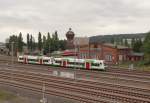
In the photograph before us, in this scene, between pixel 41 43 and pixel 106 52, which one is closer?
pixel 106 52

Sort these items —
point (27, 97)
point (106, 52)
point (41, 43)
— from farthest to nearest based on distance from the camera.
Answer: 1. point (41, 43)
2. point (106, 52)
3. point (27, 97)

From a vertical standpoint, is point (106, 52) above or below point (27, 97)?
above

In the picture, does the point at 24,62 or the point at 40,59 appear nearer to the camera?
the point at 40,59

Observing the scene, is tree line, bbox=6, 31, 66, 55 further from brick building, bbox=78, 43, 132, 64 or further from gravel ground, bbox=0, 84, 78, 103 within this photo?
gravel ground, bbox=0, 84, 78, 103

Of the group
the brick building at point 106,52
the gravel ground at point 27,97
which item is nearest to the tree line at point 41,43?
A: the brick building at point 106,52

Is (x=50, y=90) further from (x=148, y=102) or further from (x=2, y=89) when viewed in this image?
(x=148, y=102)

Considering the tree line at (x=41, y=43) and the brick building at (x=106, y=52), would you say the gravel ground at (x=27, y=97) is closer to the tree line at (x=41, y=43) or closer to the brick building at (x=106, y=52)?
the brick building at (x=106, y=52)

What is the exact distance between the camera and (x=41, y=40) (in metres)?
158

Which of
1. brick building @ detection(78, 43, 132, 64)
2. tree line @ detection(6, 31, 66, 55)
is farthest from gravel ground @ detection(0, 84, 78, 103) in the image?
tree line @ detection(6, 31, 66, 55)

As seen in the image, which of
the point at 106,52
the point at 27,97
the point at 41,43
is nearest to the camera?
the point at 27,97

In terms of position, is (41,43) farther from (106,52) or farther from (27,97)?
(27,97)

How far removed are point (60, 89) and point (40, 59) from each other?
37528 millimetres

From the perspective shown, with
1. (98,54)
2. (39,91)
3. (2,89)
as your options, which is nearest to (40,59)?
(98,54)

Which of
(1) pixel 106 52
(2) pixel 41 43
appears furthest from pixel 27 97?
(2) pixel 41 43
